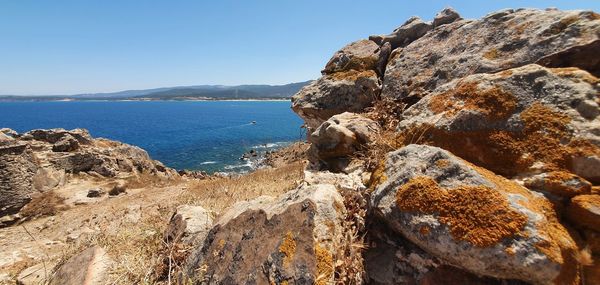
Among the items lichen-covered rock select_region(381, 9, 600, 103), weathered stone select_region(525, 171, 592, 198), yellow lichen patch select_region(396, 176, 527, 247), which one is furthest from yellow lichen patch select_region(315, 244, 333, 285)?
lichen-covered rock select_region(381, 9, 600, 103)

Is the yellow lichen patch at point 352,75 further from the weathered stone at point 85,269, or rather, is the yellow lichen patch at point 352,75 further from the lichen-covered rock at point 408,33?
the weathered stone at point 85,269

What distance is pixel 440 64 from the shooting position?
7.29 m

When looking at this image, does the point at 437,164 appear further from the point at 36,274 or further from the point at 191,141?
the point at 191,141

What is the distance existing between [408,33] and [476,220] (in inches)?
300

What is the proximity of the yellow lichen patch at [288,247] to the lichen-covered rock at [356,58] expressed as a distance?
665 cm

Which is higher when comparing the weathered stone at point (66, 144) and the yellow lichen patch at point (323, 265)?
the yellow lichen patch at point (323, 265)

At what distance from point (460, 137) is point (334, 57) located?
651 centimetres

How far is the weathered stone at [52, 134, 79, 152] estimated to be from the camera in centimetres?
2621

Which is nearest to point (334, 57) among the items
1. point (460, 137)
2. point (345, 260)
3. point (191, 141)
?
point (460, 137)

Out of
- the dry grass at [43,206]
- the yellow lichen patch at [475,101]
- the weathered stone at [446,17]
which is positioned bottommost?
the dry grass at [43,206]

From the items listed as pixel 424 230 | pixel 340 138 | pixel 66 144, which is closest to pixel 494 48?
pixel 340 138

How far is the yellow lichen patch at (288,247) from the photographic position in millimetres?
4030

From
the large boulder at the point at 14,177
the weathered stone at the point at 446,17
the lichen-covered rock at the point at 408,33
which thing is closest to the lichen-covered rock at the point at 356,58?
the lichen-covered rock at the point at 408,33

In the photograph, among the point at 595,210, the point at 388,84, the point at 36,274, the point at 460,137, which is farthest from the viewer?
the point at 388,84
